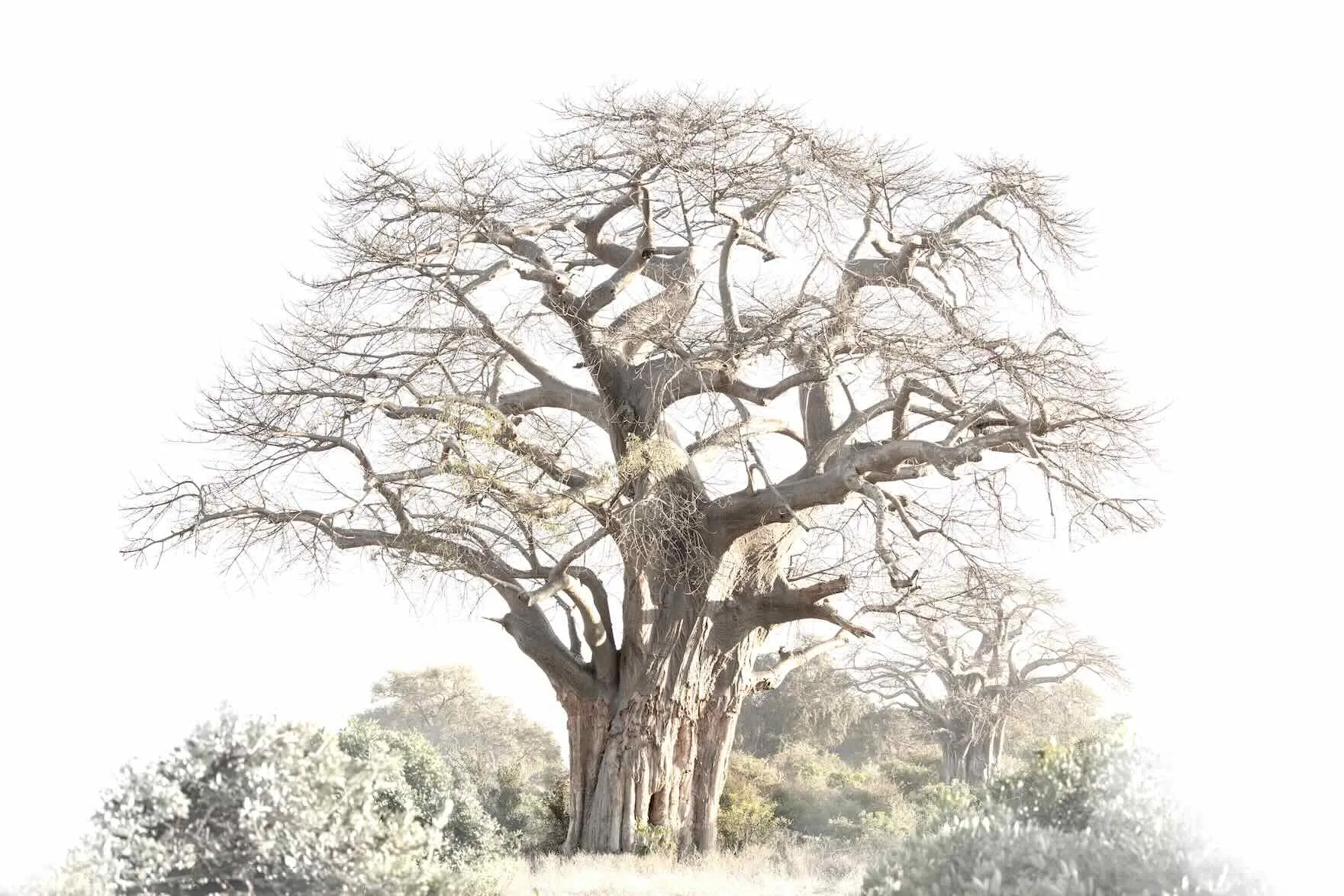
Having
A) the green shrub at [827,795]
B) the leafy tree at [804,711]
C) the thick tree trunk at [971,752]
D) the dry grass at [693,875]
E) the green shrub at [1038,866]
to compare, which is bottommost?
the dry grass at [693,875]

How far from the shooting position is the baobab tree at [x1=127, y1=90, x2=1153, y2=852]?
1270 centimetres

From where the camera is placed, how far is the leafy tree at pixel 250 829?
627cm

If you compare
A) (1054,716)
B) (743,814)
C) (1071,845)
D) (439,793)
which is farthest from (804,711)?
(1071,845)

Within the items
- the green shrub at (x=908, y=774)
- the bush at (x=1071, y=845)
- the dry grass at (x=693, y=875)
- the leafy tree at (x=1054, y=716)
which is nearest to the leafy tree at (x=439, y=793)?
the dry grass at (x=693, y=875)

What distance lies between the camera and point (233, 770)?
6.50 m

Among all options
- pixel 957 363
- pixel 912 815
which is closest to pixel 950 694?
pixel 912 815

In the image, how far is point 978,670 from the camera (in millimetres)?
25578

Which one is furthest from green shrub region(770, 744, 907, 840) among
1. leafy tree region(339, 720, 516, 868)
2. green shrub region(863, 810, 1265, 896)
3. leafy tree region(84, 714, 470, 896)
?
leafy tree region(84, 714, 470, 896)

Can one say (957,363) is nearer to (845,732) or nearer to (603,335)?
(603,335)

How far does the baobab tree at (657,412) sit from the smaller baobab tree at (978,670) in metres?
10.6

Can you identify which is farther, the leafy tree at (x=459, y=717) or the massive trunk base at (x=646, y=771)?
the leafy tree at (x=459, y=717)

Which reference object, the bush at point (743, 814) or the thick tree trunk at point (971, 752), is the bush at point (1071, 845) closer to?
the bush at point (743, 814)

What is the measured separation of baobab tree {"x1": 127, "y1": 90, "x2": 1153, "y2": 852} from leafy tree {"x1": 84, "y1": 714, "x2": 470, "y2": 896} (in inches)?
231

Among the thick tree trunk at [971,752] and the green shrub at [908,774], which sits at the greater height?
the thick tree trunk at [971,752]
